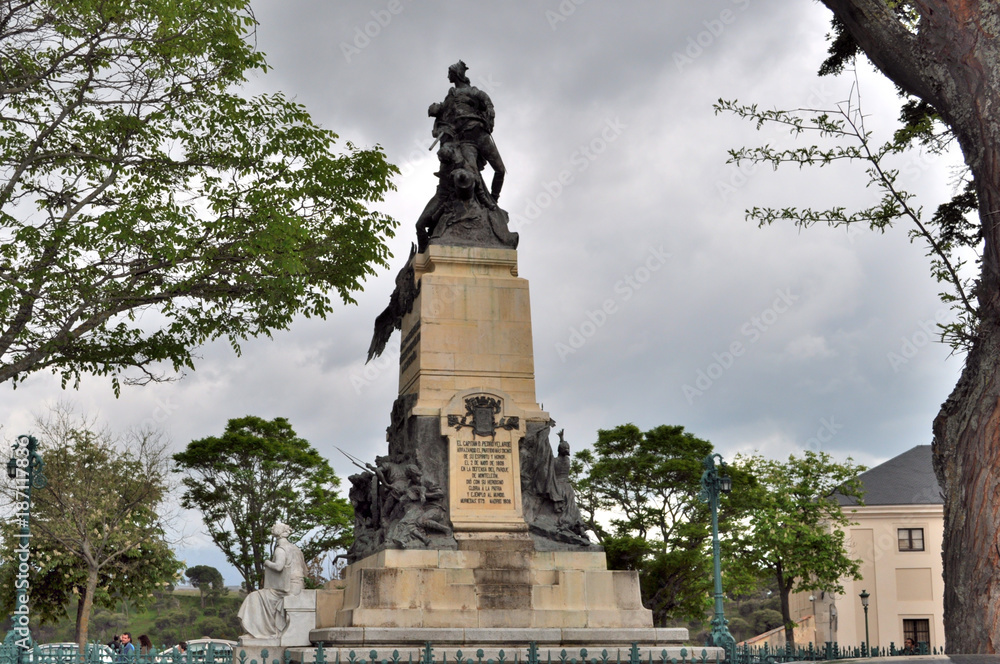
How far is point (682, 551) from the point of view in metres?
36.8

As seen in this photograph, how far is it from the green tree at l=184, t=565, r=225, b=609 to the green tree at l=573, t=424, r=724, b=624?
2845cm

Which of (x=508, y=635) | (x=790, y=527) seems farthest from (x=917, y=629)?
(x=508, y=635)

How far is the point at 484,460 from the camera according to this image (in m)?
15.7

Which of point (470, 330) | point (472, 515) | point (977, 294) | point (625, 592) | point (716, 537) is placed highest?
point (470, 330)

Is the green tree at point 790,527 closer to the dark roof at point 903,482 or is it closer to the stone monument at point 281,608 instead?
the dark roof at point 903,482

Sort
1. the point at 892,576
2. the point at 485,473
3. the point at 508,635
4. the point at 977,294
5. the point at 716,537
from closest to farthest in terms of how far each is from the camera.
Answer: the point at 977,294
the point at 508,635
the point at 485,473
the point at 716,537
the point at 892,576

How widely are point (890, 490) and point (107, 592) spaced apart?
124ft

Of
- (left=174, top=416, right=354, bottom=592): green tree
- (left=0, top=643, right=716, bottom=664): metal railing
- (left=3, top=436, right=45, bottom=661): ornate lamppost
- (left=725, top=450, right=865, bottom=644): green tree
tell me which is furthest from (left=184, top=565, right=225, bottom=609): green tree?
(left=0, top=643, right=716, bottom=664): metal railing

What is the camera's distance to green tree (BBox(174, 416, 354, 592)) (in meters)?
38.5

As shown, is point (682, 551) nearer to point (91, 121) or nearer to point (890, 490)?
point (890, 490)

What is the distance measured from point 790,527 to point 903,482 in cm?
1816

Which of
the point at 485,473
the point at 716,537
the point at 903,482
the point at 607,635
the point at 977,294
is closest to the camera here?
the point at 977,294

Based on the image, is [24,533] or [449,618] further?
[24,533]

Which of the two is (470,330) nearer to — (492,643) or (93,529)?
(492,643)
